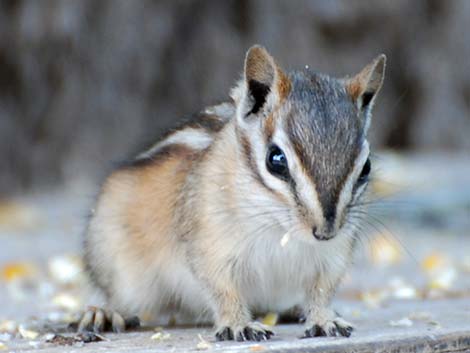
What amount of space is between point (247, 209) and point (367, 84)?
1.86ft

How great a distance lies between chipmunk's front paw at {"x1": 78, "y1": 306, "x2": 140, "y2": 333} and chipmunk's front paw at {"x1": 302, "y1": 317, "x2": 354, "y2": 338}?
2.55 ft

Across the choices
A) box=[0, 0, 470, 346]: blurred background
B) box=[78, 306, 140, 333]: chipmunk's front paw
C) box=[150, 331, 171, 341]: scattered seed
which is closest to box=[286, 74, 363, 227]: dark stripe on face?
box=[150, 331, 171, 341]: scattered seed

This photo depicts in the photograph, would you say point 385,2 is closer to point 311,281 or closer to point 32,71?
point 32,71

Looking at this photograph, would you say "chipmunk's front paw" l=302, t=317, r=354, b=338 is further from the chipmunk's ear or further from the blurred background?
the blurred background

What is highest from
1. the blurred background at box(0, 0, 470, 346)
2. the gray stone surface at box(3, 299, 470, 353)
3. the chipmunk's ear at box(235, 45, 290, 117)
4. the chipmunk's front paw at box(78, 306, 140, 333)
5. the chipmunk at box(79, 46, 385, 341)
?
the blurred background at box(0, 0, 470, 346)

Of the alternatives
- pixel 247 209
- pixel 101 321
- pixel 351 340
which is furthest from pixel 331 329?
pixel 101 321

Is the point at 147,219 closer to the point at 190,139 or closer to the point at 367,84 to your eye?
the point at 190,139

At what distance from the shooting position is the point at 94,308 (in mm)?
4469

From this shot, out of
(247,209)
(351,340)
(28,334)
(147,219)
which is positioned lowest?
(351,340)

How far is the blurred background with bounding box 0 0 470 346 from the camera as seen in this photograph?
29.7ft

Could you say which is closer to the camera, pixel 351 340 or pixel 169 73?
pixel 351 340

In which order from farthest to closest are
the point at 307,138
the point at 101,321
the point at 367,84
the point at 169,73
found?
the point at 169,73 < the point at 101,321 < the point at 367,84 < the point at 307,138

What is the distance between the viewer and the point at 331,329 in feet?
12.8

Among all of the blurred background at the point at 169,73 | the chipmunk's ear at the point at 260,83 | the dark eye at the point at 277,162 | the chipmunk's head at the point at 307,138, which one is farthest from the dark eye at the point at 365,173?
the blurred background at the point at 169,73
